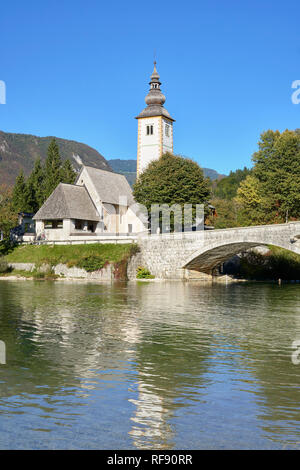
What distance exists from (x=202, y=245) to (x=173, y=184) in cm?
1174

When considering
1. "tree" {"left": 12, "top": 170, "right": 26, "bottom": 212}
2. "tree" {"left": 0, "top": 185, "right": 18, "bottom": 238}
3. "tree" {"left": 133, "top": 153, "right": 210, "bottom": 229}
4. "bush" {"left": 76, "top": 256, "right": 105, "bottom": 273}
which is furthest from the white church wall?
"bush" {"left": 76, "top": 256, "right": 105, "bottom": 273}

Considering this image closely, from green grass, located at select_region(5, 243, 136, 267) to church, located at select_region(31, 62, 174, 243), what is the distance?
2065 mm

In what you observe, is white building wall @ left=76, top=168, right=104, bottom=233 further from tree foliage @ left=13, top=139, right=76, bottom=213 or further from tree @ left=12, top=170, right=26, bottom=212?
tree @ left=12, top=170, right=26, bottom=212

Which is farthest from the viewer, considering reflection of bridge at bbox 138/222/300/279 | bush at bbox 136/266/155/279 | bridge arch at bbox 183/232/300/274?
bush at bbox 136/266/155/279

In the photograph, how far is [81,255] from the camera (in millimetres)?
59125

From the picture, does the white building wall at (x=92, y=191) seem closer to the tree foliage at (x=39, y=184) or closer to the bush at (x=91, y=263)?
the tree foliage at (x=39, y=184)

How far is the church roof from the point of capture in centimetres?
7844

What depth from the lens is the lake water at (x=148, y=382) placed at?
29.6 feet

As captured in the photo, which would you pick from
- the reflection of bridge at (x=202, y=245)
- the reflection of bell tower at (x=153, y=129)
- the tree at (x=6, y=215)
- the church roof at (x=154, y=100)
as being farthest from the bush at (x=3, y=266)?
the church roof at (x=154, y=100)

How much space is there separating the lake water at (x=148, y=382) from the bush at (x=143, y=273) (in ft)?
106

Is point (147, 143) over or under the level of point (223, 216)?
over

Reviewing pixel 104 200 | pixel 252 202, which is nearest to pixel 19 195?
pixel 104 200

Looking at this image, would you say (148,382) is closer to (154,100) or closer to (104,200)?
(104,200)
